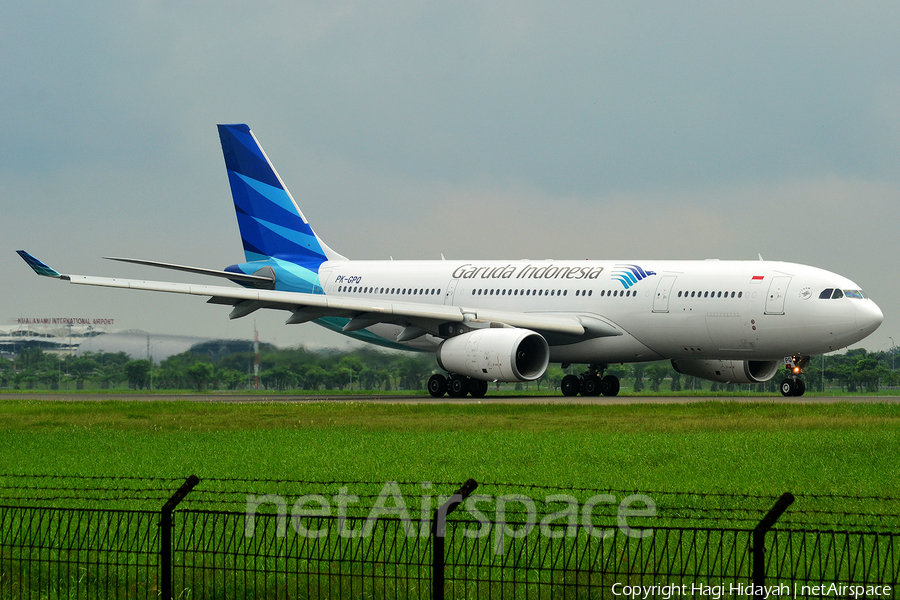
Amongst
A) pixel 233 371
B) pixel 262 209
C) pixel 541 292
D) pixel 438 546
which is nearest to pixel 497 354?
pixel 541 292

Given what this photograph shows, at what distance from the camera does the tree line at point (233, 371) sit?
37594 mm

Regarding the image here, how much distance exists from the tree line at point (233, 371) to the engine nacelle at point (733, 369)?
7.30m

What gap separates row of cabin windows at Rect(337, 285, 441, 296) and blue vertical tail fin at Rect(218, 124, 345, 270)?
9.01 feet

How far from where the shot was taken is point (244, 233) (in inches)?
1705

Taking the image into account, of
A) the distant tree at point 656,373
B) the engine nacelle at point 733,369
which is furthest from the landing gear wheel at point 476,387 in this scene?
the distant tree at point 656,373

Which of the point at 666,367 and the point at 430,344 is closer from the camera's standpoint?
the point at 430,344

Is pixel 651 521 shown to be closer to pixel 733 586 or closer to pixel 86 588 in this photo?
pixel 733 586

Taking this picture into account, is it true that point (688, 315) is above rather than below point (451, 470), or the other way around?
above

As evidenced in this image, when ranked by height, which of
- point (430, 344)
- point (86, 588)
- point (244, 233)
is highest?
point (244, 233)

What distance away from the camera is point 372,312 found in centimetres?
3297

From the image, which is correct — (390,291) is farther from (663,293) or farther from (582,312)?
(663,293)

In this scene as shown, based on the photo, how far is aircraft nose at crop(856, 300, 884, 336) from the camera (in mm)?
29844

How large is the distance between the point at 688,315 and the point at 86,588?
24.1m

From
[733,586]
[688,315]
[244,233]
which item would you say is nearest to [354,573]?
[733,586]
